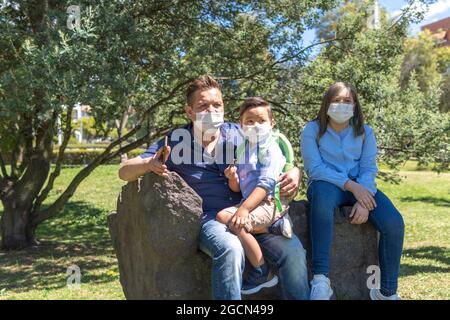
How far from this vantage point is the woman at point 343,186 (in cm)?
367

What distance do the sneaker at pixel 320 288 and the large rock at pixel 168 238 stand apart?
0.23 m

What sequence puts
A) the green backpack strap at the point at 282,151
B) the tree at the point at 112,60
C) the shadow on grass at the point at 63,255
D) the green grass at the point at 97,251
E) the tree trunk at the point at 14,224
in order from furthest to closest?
the tree trunk at the point at 14,224 → the shadow on grass at the point at 63,255 → the green grass at the point at 97,251 → the tree at the point at 112,60 → the green backpack strap at the point at 282,151

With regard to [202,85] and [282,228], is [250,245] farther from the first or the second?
[202,85]

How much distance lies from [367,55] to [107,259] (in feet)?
15.7

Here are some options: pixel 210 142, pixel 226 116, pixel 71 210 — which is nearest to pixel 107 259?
pixel 226 116

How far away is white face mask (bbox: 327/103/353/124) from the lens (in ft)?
13.0

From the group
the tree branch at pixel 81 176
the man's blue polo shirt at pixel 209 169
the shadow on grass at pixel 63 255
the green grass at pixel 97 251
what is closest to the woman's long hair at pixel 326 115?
the man's blue polo shirt at pixel 209 169

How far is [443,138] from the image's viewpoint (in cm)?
782

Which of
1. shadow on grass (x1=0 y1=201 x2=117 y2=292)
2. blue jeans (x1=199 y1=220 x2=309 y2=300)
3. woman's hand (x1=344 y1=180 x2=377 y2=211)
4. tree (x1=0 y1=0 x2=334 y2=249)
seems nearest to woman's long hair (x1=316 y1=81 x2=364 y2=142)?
woman's hand (x1=344 y1=180 x2=377 y2=211)

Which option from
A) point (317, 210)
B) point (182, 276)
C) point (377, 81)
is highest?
point (377, 81)

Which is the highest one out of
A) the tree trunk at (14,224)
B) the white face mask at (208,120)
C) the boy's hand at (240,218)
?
the white face mask at (208,120)

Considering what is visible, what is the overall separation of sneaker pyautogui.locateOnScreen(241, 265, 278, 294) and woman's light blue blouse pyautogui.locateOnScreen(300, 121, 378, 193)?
31.3 inches

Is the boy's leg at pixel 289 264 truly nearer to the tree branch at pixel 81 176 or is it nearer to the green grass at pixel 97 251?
the green grass at pixel 97 251

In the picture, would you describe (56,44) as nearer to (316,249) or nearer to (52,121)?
(52,121)
